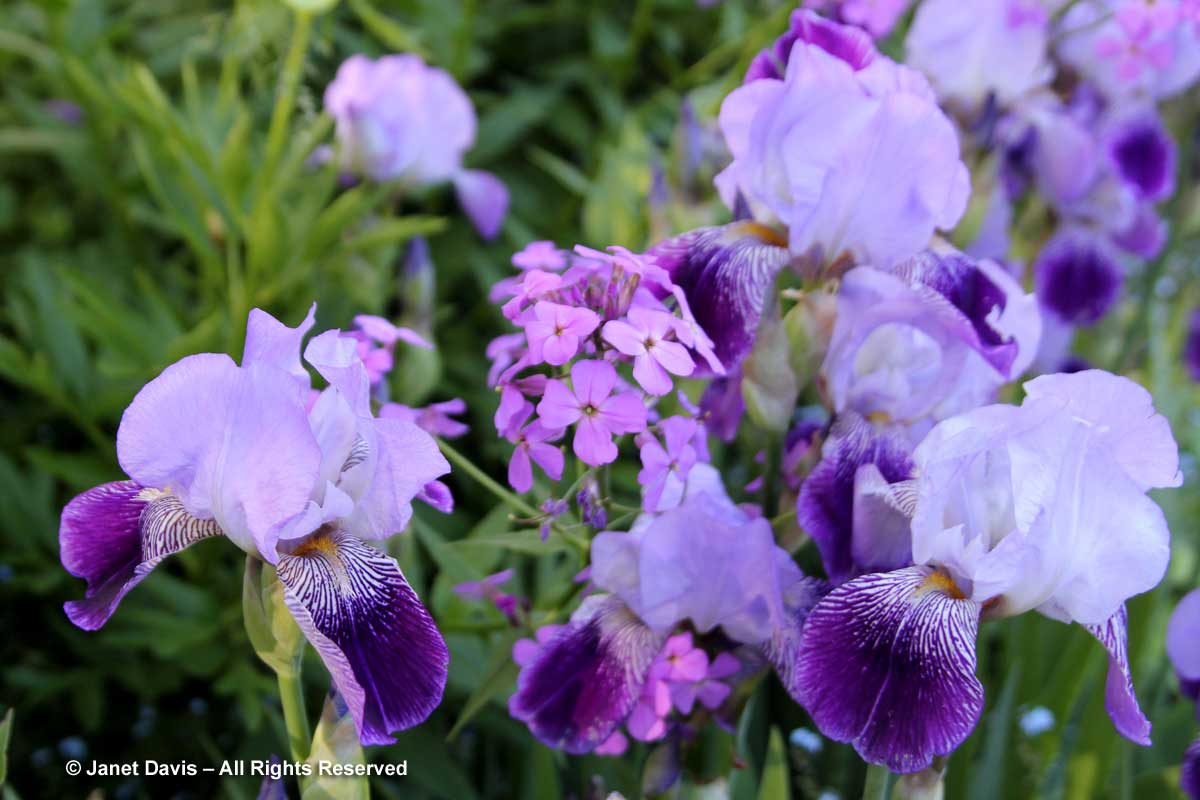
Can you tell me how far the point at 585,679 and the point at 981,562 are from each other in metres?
0.32

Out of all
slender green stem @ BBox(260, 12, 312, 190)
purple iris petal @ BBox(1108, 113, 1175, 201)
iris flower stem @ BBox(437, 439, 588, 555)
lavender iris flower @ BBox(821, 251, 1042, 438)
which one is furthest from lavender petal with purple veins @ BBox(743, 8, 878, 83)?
purple iris petal @ BBox(1108, 113, 1175, 201)

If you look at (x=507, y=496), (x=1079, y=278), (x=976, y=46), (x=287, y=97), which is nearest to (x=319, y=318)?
(x=287, y=97)

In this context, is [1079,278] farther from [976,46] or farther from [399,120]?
[399,120]

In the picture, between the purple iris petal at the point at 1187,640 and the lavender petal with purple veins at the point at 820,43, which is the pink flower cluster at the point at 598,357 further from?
the purple iris petal at the point at 1187,640

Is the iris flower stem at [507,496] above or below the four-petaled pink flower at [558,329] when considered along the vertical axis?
below

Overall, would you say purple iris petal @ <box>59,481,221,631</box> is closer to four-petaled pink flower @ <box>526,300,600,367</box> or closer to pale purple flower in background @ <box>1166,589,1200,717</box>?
four-petaled pink flower @ <box>526,300,600,367</box>

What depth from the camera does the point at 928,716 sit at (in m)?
0.74

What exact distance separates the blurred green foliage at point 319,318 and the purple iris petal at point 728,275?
9.1 inches

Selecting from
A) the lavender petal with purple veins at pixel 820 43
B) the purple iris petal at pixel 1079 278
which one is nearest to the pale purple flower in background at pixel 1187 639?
the lavender petal with purple veins at pixel 820 43

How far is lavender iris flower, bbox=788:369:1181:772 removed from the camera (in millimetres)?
745

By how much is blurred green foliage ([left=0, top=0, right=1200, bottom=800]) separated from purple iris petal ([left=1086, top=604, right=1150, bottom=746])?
289 millimetres

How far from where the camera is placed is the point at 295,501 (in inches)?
27.1

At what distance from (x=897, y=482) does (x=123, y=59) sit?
180 centimetres

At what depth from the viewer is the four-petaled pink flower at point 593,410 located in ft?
2.68
